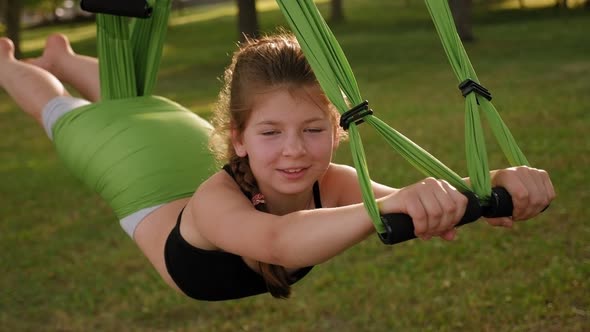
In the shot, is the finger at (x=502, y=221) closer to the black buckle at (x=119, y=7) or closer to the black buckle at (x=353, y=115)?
the black buckle at (x=353, y=115)

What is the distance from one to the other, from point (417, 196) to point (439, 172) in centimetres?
11

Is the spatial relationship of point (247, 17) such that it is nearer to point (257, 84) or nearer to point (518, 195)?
point (257, 84)

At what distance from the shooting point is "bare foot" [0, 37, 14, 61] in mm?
3311

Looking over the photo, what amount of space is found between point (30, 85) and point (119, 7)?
750mm

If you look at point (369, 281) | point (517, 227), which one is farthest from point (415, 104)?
point (369, 281)

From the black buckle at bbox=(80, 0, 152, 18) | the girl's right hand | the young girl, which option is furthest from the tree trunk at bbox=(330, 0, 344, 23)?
the girl's right hand

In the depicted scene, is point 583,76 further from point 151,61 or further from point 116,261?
point 151,61

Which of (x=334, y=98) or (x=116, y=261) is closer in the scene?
(x=334, y=98)

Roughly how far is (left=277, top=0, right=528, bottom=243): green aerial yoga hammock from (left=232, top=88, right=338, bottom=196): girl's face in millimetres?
241

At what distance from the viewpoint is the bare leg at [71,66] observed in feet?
10.8

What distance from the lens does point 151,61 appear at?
2.85 m

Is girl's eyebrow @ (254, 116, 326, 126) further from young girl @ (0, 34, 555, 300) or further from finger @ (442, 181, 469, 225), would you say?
finger @ (442, 181, 469, 225)

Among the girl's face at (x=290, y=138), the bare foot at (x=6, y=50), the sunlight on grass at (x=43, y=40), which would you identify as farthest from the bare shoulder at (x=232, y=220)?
the sunlight on grass at (x=43, y=40)

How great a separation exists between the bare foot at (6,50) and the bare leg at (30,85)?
0.14 ft
